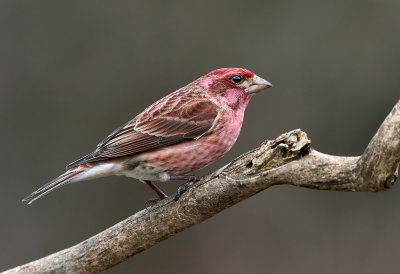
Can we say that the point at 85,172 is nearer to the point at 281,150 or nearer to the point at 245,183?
the point at 245,183

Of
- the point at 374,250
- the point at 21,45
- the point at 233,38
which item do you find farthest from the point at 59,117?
the point at 374,250

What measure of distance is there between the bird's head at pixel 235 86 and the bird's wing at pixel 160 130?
0.24m

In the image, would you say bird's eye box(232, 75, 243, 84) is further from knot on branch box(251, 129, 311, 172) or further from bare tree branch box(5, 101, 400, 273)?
knot on branch box(251, 129, 311, 172)

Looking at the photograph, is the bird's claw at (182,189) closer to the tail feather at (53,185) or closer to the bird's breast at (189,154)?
the bird's breast at (189,154)


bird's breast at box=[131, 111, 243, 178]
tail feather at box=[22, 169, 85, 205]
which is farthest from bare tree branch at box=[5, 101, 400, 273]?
tail feather at box=[22, 169, 85, 205]

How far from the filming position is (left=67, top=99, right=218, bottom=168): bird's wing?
6.25 metres

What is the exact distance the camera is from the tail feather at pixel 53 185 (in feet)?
19.3

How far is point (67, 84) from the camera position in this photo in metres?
10.6

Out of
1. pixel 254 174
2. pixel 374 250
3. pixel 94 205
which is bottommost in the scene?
pixel 374 250

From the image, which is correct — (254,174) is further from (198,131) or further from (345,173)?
(198,131)

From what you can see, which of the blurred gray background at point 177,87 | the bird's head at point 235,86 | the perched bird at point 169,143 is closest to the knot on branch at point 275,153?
the perched bird at point 169,143

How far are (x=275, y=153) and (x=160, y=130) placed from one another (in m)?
1.97

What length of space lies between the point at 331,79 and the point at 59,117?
16.2 feet

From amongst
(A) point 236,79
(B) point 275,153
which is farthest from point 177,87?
(B) point 275,153
